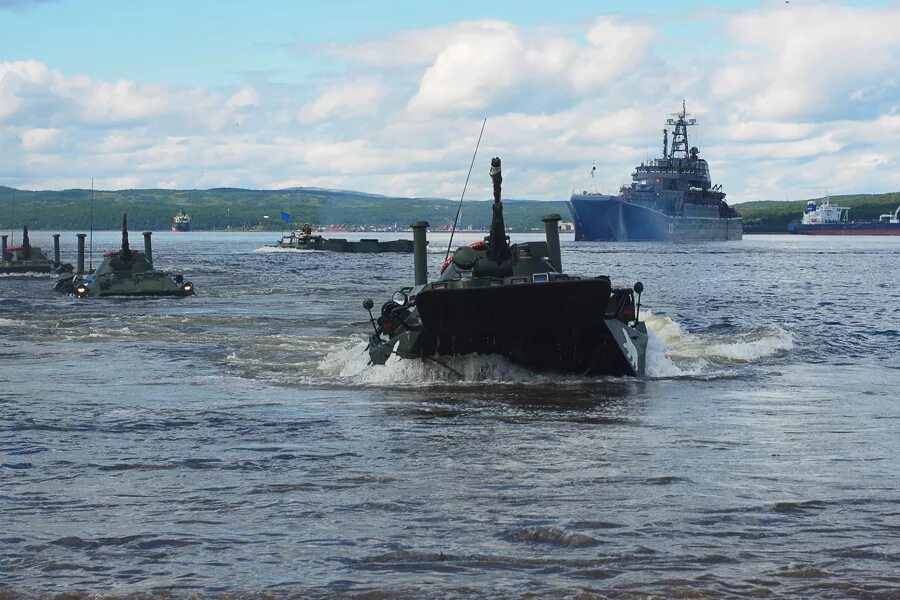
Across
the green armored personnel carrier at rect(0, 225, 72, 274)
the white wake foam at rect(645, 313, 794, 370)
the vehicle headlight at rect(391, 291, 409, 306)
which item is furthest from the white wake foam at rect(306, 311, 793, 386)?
the green armored personnel carrier at rect(0, 225, 72, 274)

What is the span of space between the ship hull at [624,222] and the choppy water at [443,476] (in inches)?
5130

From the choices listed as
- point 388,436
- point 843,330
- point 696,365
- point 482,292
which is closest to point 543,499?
point 388,436

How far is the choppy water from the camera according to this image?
8195 millimetres

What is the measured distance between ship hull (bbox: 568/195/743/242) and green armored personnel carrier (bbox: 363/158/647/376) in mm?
133322

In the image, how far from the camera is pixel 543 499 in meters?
10.3

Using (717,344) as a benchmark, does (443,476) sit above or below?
above

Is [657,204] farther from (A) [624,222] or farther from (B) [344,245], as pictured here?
(B) [344,245]

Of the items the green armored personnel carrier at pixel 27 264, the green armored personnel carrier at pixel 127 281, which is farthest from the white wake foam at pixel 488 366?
the green armored personnel carrier at pixel 27 264

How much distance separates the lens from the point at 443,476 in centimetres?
1144

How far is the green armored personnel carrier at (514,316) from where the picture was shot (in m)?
17.7

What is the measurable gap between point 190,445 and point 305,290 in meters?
39.0

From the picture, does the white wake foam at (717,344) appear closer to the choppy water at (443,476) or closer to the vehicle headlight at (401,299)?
the choppy water at (443,476)

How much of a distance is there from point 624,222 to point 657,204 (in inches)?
172

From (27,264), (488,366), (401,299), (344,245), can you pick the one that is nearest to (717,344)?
(488,366)
